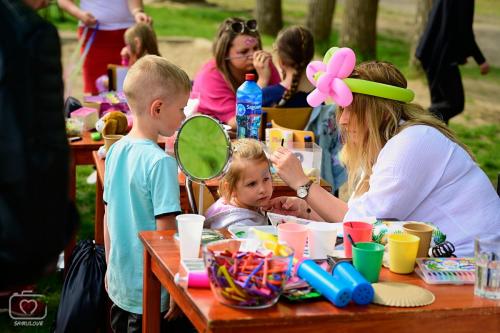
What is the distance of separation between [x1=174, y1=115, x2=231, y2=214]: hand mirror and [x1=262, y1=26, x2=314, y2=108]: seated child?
2.35m

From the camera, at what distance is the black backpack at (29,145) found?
1855mm

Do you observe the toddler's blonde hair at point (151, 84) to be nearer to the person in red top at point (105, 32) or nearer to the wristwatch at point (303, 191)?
the wristwatch at point (303, 191)

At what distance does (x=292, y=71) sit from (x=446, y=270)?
3.00m

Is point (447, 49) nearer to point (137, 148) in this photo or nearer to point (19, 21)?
point (137, 148)

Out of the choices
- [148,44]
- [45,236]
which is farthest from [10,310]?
[45,236]

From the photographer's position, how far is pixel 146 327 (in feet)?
10.6

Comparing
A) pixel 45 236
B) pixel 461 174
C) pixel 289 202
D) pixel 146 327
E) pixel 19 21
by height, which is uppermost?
pixel 19 21

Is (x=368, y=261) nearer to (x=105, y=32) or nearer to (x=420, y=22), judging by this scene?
(x=105, y=32)

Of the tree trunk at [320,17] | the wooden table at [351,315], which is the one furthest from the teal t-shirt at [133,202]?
the tree trunk at [320,17]

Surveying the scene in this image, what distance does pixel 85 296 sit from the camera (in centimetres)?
394

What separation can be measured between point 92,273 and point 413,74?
9.35 m

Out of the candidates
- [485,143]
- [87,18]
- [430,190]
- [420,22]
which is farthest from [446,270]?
[420,22]

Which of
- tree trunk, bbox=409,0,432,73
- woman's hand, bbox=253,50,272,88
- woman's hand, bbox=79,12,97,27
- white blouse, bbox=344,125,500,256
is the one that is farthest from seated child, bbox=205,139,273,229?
tree trunk, bbox=409,0,432,73

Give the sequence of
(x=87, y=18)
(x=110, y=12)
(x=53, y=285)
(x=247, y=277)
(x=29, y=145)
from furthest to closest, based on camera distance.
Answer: (x=110, y=12), (x=87, y=18), (x=53, y=285), (x=247, y=277), (x=29, y=145)
